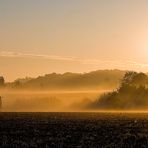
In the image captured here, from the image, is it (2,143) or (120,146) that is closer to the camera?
(120,146)

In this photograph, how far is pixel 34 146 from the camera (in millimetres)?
71938

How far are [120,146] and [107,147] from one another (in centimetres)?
274

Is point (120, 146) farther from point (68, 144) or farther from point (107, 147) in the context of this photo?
point (68, 144)

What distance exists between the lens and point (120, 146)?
7219cm

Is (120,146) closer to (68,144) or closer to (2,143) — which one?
(68,144)

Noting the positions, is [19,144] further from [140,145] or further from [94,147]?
[140,145]

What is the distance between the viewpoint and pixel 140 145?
244ft

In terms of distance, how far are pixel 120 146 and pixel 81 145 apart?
535 cm

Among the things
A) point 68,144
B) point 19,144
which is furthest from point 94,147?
point 19,144

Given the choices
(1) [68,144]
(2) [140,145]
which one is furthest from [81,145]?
(2) [140,145]

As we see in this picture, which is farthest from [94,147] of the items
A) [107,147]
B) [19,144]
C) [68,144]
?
[19,144]

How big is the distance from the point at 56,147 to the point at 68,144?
4.94m

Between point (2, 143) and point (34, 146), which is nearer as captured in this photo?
point (34, 146)

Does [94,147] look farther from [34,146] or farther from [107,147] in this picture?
[34,146]
